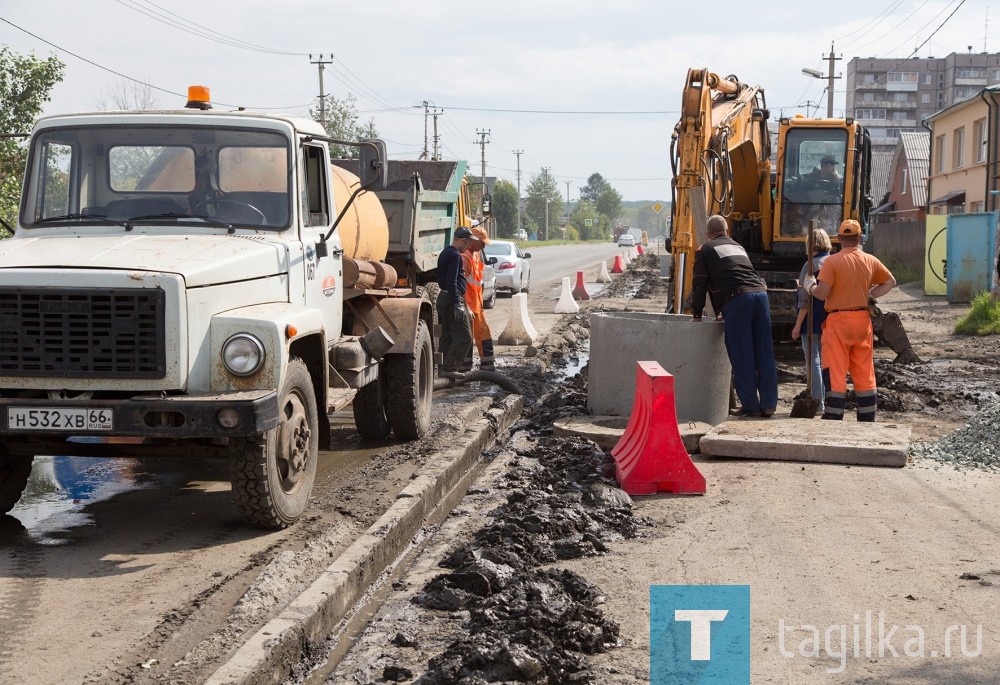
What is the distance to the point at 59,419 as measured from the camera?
573 cm

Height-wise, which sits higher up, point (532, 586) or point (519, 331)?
point (519, 331)

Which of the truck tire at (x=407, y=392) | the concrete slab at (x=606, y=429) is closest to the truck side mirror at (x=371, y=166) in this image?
the truck tire at (x=407, y=392)

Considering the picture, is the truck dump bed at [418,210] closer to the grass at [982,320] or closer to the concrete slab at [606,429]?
the concrete slab at [606,429]

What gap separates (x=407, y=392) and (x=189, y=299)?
345 cm

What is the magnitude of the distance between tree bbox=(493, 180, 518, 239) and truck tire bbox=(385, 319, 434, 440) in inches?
3642

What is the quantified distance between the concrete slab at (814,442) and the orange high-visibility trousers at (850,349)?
64 centimetres

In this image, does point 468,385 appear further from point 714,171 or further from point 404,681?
point 404,681

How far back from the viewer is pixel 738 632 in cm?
467

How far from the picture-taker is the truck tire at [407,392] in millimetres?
9055

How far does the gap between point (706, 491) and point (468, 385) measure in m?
5.68

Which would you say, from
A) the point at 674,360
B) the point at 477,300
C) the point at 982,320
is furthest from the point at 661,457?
the point at 982,320

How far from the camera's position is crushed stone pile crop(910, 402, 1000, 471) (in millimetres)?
8219

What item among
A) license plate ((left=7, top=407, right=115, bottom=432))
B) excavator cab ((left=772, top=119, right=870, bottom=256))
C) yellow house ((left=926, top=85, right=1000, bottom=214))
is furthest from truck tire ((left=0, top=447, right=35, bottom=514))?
yellow house ((left=926, top=85, right=1000, bottom=214))

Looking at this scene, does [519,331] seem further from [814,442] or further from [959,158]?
[959,158]
